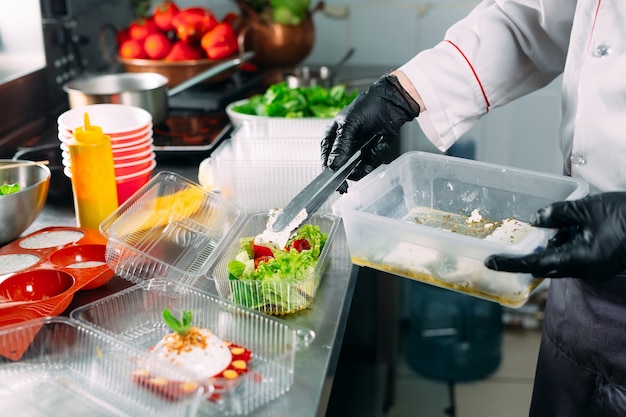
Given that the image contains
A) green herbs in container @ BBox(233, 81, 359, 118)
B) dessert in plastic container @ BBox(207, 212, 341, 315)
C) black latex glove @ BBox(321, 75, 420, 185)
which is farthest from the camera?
green herbs in container @ BBox(233, 81, 359, 118)

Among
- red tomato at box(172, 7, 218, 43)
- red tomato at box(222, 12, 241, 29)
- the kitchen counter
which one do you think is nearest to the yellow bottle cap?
the kitchen counter

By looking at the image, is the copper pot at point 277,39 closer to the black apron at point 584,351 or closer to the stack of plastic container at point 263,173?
the stack of plastic container at point 263,173

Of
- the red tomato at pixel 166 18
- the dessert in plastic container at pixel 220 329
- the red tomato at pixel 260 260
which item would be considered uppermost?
the red tomato at pixel 166 18

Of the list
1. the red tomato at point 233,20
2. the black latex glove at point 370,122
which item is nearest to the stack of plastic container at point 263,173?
the black latex glove at point 370,122

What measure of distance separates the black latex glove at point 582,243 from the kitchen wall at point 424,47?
5.56 ft

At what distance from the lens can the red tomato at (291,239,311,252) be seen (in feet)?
4.11

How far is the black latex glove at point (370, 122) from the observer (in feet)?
4.38

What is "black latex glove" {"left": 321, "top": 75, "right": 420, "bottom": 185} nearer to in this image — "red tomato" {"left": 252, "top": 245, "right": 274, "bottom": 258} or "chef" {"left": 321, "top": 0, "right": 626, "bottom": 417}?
"chef" {"left": 321, "top": 0, "right": 626, "bottom": 417}

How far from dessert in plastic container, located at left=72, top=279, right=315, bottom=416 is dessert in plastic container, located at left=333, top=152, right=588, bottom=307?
18 cm

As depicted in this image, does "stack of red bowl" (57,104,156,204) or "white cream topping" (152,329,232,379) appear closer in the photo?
"white cream topping" (152,329,232,379)

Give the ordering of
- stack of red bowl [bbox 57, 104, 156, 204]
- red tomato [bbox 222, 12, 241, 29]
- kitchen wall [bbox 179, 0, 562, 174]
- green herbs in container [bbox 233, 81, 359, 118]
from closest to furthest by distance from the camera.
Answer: stack of red bowl [bbox 57, 104, 156, 204] < green herbs in container [bbox 233, 81, 359, 118] < red tomato [bbox 222, 12, 241, 29] < kitchen wall [bbox 179, 0, 562, 174]

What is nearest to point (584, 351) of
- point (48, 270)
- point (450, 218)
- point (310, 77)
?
point (450, 218)

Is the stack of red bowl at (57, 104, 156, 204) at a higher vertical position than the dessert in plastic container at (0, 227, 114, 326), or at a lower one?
higher

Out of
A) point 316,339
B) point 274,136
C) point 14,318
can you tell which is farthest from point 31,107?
point 316,339
